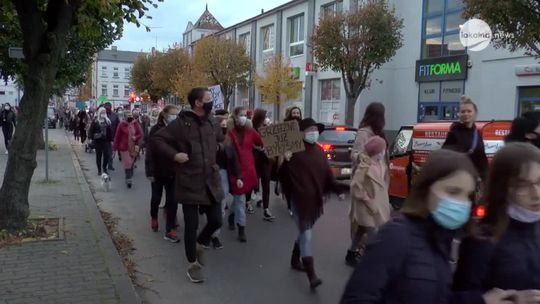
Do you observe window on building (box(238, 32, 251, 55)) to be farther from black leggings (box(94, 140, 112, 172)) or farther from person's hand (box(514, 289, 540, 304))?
person's hand (box(514, 289, 540, 304))

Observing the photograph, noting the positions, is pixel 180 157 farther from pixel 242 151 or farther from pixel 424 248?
pixel 424 248

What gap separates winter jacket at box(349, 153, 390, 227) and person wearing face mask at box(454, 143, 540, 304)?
3493 mm

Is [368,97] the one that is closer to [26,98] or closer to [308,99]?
[308,99]

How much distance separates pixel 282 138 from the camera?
20.4 ft

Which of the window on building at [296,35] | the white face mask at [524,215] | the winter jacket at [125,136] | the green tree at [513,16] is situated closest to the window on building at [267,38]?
the window on building at [296,35]

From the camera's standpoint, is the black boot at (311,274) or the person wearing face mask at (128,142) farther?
the person wearing face mask at (128,142)

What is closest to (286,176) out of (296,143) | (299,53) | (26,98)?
(296,143)

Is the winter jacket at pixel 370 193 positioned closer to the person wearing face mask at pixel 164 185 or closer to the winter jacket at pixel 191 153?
the winter jacket at pixel 191 153

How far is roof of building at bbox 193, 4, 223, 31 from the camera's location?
68062 mm

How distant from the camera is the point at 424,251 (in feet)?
6.79

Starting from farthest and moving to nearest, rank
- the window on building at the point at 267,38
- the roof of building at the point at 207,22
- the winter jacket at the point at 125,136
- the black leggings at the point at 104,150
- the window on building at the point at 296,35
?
the roof of building at the point at 207,22 < the window on building at the point at 267,38 < the window on building at the point at 296,35 < the black leggings at the point at 104,150 < the winter jacket at the point at 125,136

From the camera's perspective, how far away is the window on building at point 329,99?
3238 centimetres

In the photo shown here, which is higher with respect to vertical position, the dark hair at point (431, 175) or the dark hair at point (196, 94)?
the dark hair at point (196, 94)

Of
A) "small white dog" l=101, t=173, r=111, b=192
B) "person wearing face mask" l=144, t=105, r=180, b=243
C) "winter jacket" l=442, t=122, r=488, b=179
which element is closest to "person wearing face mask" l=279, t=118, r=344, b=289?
"winter jacket" l=442, t=122, r=488, b=179
